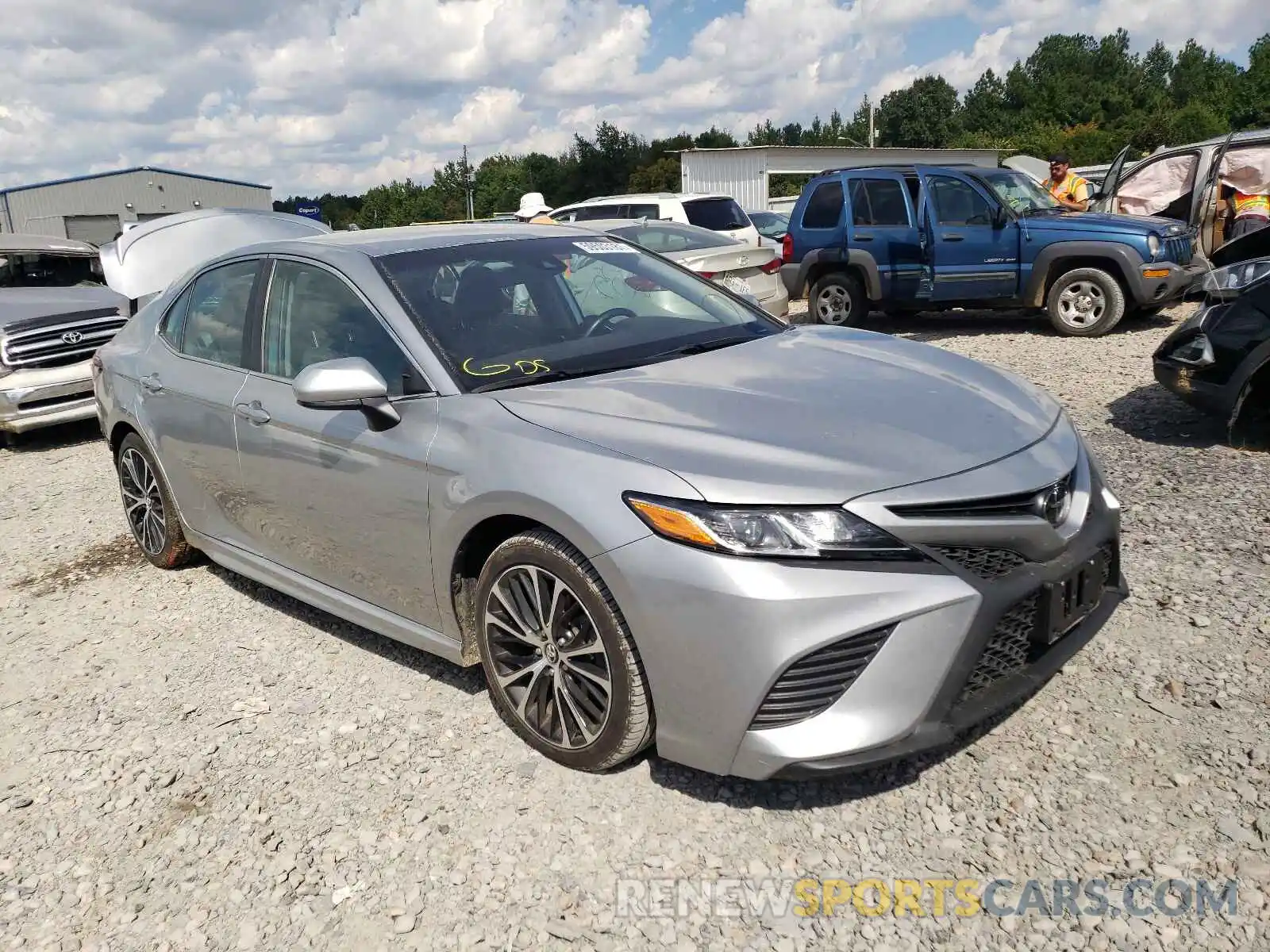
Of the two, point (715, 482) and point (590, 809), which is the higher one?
point (715, 482)

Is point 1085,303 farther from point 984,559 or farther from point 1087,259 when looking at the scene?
point 984,559

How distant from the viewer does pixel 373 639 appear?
165 inches

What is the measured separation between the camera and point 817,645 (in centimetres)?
245

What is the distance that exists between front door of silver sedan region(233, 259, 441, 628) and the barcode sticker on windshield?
1.01 metres

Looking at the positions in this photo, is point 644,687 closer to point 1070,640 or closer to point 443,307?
point 1070,640

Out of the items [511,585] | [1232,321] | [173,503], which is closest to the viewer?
[511,585]

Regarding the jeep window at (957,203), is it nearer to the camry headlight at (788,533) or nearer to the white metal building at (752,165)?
the camry headlight at (788,533)

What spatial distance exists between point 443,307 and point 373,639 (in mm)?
1516

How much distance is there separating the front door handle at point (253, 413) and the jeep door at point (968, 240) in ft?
28.3

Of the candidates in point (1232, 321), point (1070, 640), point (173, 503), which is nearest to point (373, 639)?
point (173, 503)

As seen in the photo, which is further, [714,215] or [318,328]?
[714,215]

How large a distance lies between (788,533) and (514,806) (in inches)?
47.6

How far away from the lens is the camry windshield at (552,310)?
11.2 feet

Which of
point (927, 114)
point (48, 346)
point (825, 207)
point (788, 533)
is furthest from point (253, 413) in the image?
point (927, 114)
